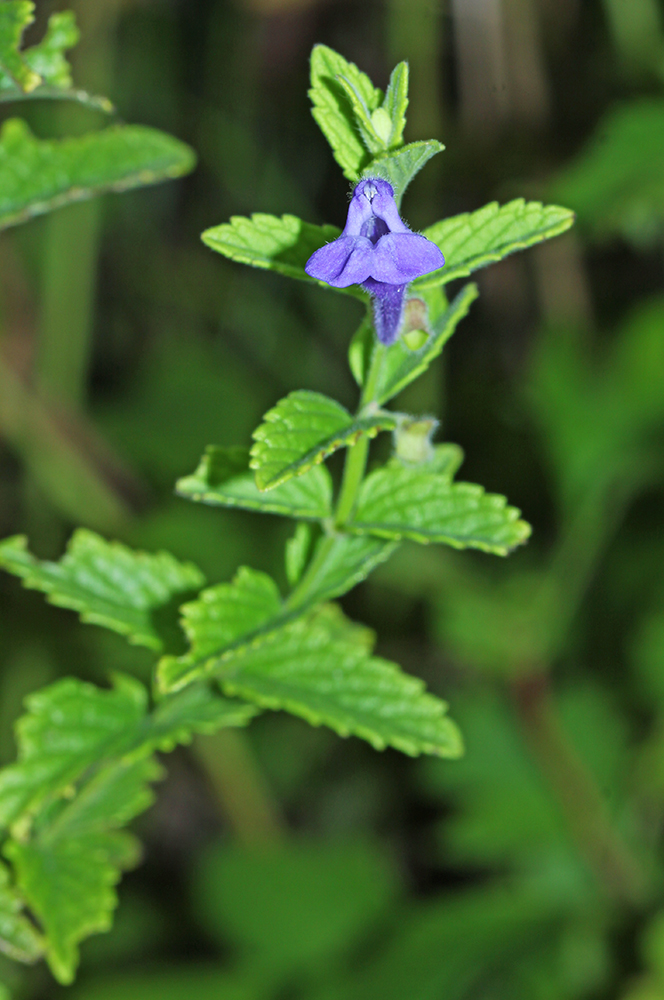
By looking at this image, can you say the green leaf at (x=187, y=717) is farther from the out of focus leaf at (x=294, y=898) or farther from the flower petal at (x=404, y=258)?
the out of focus leaf at (x=294, y=898)

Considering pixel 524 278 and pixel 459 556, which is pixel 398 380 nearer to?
pixel 459 556

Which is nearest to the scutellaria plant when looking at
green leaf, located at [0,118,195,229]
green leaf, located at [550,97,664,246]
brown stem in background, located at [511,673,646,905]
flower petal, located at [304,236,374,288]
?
flower petal, located at [304,236,374,288]

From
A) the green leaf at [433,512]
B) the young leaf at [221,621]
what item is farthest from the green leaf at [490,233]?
the young leaf at [221,621]

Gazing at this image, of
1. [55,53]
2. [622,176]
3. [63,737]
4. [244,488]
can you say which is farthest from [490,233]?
[622,176]

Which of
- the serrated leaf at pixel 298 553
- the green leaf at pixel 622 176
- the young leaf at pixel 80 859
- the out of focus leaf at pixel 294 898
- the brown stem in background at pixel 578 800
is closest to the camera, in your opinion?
the young leaf at pixel 80 859

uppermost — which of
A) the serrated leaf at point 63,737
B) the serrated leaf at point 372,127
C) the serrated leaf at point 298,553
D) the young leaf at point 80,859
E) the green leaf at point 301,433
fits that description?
the serrated leaf at point 372,127

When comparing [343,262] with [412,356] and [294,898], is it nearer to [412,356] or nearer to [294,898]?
[412,356]
